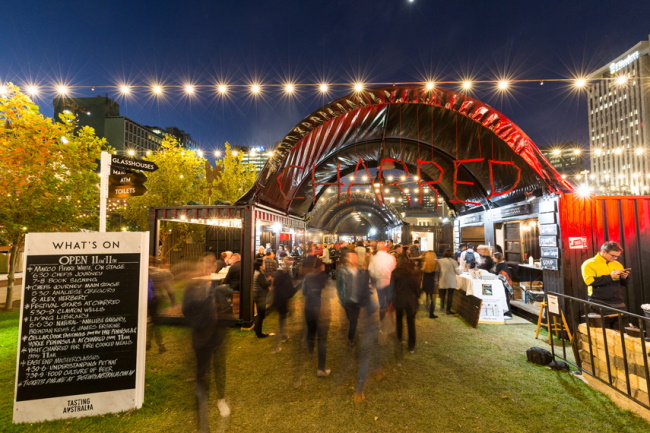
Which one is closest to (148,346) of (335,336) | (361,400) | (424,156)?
(335,336)

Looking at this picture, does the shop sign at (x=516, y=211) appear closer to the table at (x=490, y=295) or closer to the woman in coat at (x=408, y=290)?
the table at (x=490, y=295)

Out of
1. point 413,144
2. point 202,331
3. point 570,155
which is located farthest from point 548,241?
point 570,155

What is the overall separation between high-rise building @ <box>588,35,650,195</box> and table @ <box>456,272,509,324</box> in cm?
8587

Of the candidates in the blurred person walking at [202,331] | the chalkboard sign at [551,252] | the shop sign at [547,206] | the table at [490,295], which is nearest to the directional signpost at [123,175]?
the blurred person walking at [202,331]

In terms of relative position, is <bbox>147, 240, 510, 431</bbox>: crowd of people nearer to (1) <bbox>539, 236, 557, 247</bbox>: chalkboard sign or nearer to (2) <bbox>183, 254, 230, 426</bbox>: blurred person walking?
(2) <bbox>183, 254, 230, 426</bbox>: blurred person walking

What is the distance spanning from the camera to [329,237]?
35438 millimetres

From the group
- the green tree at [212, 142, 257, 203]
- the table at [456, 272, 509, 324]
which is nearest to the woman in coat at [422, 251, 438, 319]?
the table at [456, 272, 509, 324]

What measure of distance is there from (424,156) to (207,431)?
1056 cm

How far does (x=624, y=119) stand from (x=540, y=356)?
11568cm

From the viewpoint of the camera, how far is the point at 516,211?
29.0 ft

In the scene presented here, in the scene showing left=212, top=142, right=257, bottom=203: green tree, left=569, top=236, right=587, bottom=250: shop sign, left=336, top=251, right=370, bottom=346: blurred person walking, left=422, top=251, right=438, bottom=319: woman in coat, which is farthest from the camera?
left=212, top=142, right=257, bottom=203: green tree

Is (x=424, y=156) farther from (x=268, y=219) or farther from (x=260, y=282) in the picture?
(x=260, y=282)

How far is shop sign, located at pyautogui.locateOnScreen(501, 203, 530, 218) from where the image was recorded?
A: 823cm

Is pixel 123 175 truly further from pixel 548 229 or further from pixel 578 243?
pixel 578 243
